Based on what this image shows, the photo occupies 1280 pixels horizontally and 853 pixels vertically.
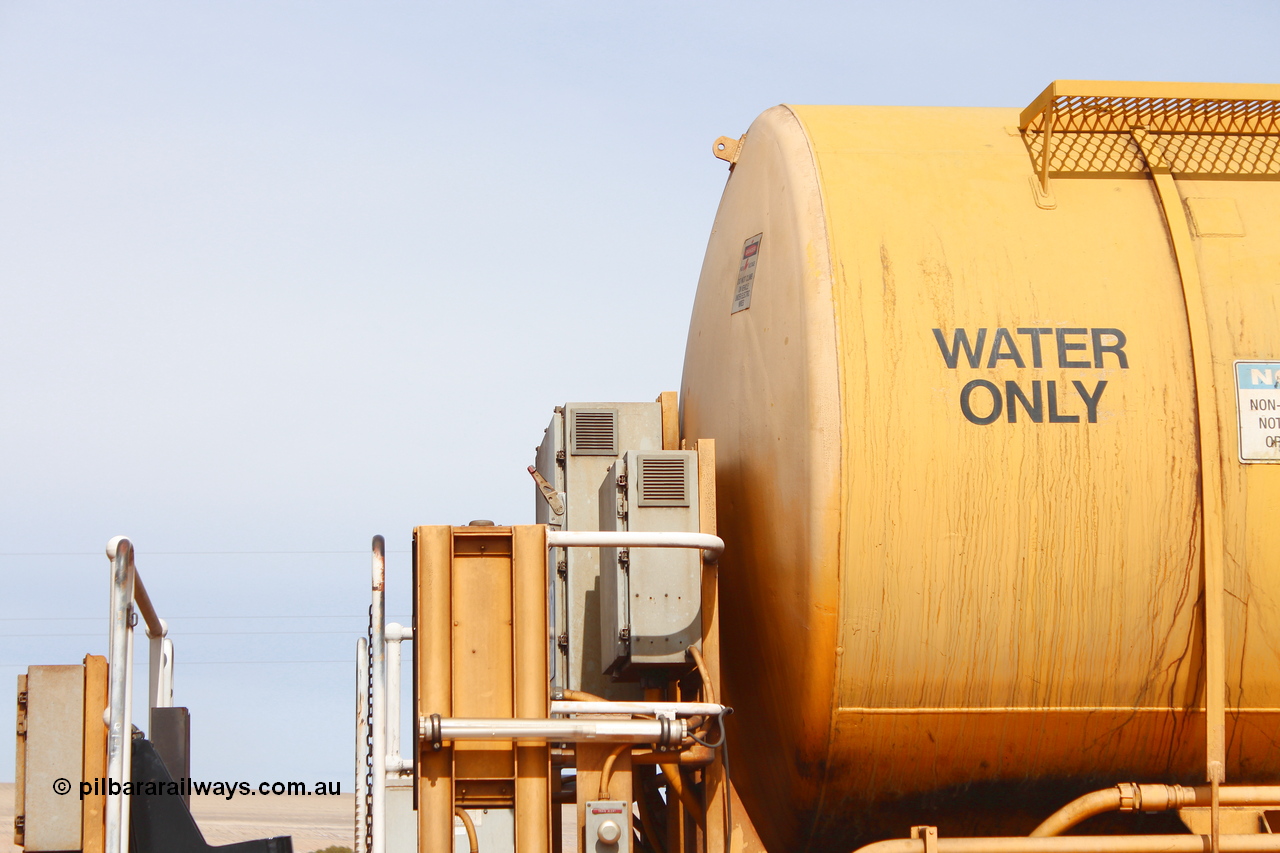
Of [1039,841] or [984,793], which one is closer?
[1039,841]

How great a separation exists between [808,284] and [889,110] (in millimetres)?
1364

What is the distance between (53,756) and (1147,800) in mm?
4371

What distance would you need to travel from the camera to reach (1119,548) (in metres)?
5.30

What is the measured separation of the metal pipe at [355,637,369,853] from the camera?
561 centimetres

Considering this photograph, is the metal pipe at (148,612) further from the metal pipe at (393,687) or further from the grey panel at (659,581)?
the grey panel at (659,581)

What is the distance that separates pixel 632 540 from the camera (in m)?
5.53

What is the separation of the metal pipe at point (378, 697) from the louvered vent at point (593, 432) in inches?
77.4

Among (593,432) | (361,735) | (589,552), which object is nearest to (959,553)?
(589,552)

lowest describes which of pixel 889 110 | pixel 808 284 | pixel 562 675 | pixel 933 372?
pixel 562 675

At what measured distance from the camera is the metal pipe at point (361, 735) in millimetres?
5605

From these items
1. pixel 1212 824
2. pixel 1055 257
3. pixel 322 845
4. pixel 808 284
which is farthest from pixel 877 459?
pixel 322 845

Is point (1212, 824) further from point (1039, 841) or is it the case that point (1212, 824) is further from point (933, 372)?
point (933, 372)

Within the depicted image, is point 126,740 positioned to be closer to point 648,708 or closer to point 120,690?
point 120,690

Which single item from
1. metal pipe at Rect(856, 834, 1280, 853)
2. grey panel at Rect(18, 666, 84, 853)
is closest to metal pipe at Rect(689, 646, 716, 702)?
metal pipe at Rect(856, 834, 1280, 853)
